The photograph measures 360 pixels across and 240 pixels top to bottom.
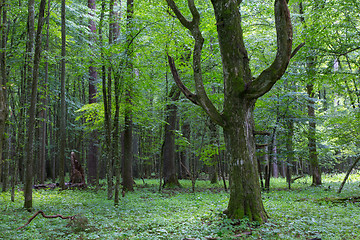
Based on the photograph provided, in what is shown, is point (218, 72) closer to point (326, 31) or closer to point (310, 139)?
point (326, 31)

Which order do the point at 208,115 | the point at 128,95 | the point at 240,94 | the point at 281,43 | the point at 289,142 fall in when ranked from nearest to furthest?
the point at 281,43 → the point at 240,94 → the point at 208,115 → the point at 128,95 → the point at 289,142

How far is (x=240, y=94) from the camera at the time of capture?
555 cm

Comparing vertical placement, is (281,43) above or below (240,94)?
above

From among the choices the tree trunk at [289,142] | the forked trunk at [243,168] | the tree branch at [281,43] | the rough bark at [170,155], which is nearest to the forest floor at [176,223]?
the forked trunk at [243,168]

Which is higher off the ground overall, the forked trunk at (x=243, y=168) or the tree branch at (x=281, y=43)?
the tree branch at (x=281, y=43)

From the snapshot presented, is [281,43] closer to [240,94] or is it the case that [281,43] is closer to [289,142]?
[240,94]

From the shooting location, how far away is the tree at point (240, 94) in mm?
5137

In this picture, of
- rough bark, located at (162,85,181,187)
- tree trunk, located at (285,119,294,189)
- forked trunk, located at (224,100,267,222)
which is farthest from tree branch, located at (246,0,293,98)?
rough bark, located at (162,85,181,187)

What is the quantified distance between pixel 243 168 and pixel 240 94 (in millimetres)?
1568

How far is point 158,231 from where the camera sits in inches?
199

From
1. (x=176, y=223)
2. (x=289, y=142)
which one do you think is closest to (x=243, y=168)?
(x=176, y=223)

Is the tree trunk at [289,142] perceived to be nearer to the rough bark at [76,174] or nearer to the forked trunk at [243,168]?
the forked trunk at [243,168]

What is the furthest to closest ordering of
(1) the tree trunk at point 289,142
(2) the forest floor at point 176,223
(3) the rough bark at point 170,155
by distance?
(3) the rough bark at point 170,155 → (1) the tree trunk at point 289,142 → (2) the forest floor at point 176,223

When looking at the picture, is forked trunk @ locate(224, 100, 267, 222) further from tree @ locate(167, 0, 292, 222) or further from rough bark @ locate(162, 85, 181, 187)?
rough bark @ locate(162, 85, 181, 187)
